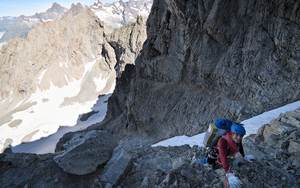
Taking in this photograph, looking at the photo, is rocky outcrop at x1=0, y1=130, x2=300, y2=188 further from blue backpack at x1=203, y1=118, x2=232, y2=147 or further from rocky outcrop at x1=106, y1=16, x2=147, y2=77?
rocky outcrop at x1=106, y1=16, x2=147, y2=77

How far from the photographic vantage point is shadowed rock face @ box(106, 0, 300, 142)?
12844mm

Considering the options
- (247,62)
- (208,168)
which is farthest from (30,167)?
(247,62)

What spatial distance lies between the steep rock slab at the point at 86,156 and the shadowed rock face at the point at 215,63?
42.7 ft

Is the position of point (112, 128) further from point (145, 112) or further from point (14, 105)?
point (14, 105)

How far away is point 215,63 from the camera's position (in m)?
17.0

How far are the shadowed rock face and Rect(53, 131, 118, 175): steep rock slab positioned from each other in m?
13.0

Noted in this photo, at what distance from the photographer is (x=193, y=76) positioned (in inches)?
765

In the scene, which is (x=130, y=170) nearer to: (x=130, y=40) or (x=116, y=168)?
(x=116, y=168)

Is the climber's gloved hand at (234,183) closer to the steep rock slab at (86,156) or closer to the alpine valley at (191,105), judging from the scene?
the alpine valley at (191,105)

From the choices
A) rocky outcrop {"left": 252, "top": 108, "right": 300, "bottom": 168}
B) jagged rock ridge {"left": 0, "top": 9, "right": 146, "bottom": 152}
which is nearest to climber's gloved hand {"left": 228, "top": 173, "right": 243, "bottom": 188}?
rocky outcrop {"left": 252, "top": 108, "right": 300, "bottom": 168}

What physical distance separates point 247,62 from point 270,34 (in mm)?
2778

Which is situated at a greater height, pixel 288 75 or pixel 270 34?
pixel 270 34

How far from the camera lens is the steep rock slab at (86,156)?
182 inches

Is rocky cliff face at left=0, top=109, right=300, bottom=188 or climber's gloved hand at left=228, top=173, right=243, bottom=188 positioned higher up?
climber's gloved hand at left=228, top=173, right=243, bottom=188
